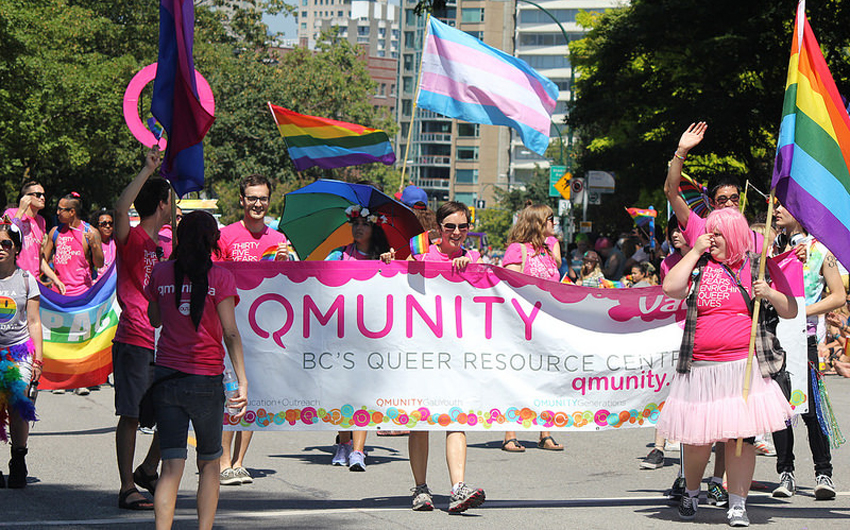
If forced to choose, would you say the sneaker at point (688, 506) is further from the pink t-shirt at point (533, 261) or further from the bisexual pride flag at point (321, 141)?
the bisexual pride flag at point (321, 141)

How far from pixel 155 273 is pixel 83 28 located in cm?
4336

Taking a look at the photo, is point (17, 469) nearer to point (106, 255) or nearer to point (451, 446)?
point (451, 446)

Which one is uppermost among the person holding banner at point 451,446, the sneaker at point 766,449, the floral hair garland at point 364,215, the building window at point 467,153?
the building window at point 467,153

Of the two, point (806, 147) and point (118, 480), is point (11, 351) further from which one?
point (806, 147)

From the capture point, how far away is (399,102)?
17262cm

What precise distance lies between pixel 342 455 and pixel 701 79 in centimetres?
2756

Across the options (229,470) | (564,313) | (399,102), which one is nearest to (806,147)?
(564,313)

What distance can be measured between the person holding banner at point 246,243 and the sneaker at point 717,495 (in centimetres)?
309

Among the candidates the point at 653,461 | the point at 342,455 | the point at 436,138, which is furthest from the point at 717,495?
the point at 436,138

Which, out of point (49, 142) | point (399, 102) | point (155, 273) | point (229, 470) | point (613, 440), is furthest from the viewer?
point (399, 102)

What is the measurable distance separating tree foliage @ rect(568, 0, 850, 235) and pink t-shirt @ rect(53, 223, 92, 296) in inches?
804

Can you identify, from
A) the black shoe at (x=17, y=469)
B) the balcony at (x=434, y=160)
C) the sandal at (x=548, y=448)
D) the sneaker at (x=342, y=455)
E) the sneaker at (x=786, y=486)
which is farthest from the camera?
the balcony at (x=434, y=160)

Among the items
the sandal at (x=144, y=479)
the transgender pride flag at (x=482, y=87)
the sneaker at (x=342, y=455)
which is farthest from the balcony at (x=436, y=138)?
the sandal at (x=144, y=479)

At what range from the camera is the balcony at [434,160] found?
157 m
